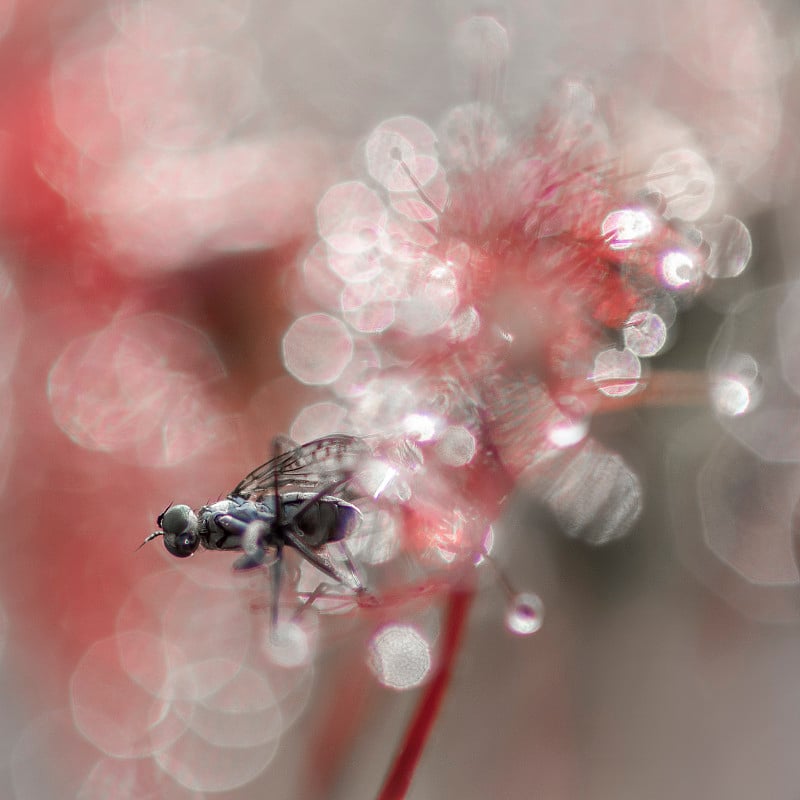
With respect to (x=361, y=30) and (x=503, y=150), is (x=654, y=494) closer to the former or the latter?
(x=503, y=150)

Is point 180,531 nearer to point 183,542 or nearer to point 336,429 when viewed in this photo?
point 183,542

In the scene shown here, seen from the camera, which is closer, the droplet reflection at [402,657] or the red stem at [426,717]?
the red stem at [426,717]

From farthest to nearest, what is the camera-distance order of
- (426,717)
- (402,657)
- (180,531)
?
(402,657)
(180,531)
(426,717)

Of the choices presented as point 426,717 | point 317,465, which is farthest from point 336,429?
point 426,717

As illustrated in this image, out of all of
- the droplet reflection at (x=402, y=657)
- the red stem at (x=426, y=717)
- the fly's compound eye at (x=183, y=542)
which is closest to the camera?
the red stem at (x=426, y=717)

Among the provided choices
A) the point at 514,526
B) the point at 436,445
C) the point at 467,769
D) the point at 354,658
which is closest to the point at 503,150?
the point at 436,445

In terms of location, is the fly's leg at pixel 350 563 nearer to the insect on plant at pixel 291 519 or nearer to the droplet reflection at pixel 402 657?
the insect on plant at pixel 291 519

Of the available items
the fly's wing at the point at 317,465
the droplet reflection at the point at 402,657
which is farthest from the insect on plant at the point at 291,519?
the droplet reflection at the point at 402,657

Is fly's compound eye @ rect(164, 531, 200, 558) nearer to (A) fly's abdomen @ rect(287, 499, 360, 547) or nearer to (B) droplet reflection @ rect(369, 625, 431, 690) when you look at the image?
(A) fly's abdomen @ rect(287, 499, 360, 547)
